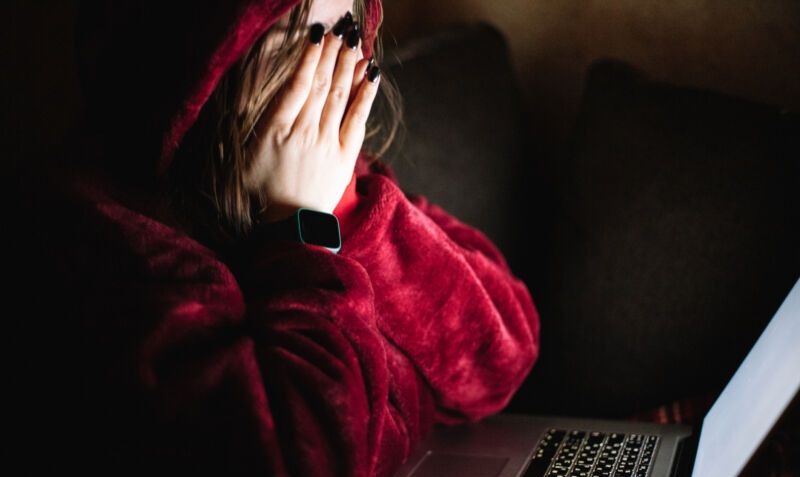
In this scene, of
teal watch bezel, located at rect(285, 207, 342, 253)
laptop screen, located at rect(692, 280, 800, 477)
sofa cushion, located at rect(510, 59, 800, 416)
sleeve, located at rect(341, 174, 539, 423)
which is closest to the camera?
laptop screen, located at rect(692, 280, 800, 477)

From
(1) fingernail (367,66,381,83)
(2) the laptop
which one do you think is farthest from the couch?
(1) fingernail (367,66,381,83)

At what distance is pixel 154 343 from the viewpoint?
63cm

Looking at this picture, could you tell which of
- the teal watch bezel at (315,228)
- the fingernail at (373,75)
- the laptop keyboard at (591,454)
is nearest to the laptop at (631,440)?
the laptop keyboard at (591,454)

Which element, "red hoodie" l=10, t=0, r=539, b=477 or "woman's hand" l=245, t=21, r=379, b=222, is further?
"woman's hand" l=245, t=21, r=379, b=222

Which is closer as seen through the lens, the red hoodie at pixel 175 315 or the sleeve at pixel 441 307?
the red hoodie at pixel 175 315

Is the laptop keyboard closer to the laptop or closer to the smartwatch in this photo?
the laptop

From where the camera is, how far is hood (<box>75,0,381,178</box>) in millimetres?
691

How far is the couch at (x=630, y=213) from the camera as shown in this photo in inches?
40.8

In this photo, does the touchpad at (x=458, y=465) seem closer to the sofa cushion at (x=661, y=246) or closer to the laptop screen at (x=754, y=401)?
the laptop screen at (x=754, y=401)

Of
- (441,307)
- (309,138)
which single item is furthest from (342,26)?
(441,307)

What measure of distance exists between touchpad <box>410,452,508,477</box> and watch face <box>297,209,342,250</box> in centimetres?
29

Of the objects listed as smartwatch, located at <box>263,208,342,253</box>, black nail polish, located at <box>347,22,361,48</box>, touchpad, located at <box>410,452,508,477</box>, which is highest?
black nail polish, located at <box>347,22,361,48</box>

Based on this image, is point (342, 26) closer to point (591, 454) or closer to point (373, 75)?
point (373, 75)

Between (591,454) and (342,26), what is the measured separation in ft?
1.84
